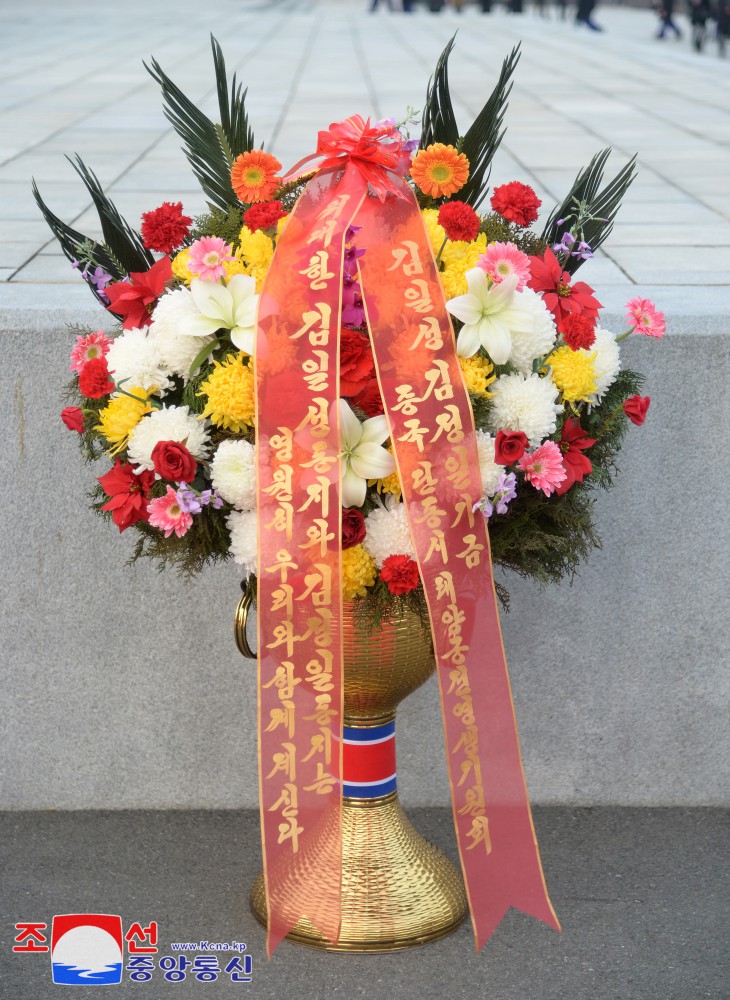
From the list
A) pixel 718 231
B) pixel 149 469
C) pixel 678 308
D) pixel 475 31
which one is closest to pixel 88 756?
pixel 149 469

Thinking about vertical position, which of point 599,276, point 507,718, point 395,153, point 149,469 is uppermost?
point 395,153

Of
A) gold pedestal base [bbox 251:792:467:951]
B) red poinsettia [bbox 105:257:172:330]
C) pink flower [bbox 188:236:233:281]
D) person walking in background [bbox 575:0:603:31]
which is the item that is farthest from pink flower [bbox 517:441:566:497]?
person walking in background [bbox 575:0:603:31]

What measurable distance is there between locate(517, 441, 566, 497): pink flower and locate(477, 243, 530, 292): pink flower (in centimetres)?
31

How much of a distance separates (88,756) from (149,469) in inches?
50.4

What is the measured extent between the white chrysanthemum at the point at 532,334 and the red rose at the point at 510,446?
0.16 m

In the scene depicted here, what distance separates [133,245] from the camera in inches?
106

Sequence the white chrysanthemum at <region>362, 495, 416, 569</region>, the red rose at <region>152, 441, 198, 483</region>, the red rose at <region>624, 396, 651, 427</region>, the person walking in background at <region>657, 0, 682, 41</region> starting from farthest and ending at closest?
the person walking in background at <region>657, 0, 682, 41</region> < the red rose at <region>624, 396, 651, 427</region> < the white chrysanthemum at <region>362, 495, 416, 569</region> < the red rose at <region>152, 441, 198, 483</region>

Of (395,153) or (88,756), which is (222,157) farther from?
(88,756)

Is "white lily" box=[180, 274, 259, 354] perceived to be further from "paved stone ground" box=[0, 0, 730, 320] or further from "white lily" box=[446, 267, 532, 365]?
"paved stone ground" box=[0, 0, 730, 320]

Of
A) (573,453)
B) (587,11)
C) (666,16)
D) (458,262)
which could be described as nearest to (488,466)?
(573,453)

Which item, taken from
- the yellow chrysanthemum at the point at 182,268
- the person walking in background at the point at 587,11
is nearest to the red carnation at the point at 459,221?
the yellow chrysanthemum at the point at 182,268

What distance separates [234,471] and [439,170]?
0.70m

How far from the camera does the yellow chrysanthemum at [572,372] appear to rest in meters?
2.41

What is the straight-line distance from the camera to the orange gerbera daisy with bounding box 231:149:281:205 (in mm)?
2486
